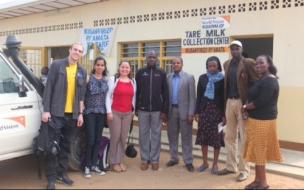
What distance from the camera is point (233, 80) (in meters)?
6.40

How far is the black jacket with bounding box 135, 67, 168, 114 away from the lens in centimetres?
693

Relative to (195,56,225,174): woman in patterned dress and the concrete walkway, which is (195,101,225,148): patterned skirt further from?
the concrete walkway

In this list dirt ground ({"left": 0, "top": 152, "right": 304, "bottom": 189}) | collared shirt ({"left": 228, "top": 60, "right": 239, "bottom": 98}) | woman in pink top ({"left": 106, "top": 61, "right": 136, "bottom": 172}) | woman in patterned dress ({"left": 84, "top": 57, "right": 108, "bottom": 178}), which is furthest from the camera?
woman in pink top ({"left": 106, "top": 61, "right": 136, "bottom": 172})

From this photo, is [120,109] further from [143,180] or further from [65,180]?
[65,180]

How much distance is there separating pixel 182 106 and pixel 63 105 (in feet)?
6.39

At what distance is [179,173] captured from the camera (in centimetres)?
689

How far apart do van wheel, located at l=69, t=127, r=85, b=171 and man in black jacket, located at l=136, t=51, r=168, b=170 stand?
0.97 meters

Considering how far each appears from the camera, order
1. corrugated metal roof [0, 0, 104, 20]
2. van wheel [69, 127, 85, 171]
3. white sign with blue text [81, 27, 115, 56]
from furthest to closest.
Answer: corrugated metal roof [0, 0, 104, 20], white sign with blue text [81, 27, 115, 56], van wheel [69, 127, 85, 171]

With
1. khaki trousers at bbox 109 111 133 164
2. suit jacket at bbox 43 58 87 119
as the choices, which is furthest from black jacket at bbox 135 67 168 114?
suit jacket at bbox 43 58 87 119

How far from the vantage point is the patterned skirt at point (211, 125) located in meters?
6.76

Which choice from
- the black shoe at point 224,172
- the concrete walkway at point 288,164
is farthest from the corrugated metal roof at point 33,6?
the black shoe at point 224,172

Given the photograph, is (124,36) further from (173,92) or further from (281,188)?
(281,188)

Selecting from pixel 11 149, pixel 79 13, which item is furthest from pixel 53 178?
pixel 79 13

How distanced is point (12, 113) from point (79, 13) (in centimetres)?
718
